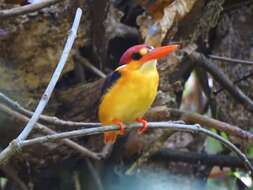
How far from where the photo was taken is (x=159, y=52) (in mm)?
1917

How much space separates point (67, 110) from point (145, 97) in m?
0.59

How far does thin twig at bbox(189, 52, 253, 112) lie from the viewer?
276 centimetres

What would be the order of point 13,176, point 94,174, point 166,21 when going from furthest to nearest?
point 94,174 → point 13,176 → point 166,21

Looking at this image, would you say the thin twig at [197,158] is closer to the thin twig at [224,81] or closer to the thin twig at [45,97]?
the thin twig at [224,81]

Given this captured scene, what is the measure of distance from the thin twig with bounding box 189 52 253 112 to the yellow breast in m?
0.68

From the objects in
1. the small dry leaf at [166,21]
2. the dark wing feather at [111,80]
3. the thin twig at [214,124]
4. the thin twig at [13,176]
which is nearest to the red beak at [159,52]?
the dark wing feather at [111,80]

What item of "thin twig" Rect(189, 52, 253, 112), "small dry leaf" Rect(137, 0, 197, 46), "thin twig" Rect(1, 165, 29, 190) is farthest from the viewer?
"thin twig" Rect(189, 52, 253, 112)

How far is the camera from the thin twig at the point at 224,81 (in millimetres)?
2764

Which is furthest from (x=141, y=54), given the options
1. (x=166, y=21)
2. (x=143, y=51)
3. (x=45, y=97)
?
(x=45, y=97)

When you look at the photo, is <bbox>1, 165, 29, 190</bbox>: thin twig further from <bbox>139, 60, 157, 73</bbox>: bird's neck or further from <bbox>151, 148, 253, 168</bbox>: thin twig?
<bbox>139, 60, 157, 73</bbox>: bird's neck

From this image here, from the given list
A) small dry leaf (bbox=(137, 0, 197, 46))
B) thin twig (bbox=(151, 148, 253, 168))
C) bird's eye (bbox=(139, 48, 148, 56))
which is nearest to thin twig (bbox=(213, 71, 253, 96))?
thin twig (bbox=(151, 148, 253, 168))

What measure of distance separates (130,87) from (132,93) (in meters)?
0.02

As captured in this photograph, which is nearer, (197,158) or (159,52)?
(159,52)

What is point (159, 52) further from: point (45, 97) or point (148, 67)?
point (45, 97)
